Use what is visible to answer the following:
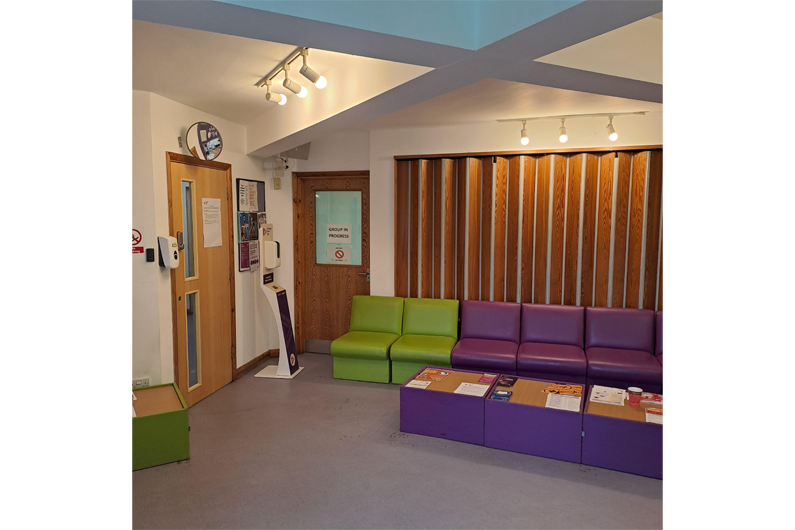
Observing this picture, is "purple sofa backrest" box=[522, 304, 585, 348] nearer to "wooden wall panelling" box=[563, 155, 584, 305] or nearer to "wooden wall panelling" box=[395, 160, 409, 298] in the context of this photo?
"wooden wall panelling" box=[563, 155, 584, 305]

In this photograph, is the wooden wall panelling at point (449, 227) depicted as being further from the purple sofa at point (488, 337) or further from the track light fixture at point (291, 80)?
the track light fixture at point (291, 80)

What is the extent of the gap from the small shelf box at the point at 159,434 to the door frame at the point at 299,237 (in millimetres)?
2496

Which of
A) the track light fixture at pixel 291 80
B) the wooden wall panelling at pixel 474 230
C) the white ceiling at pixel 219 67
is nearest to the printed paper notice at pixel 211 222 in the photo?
the white ceiling at pixel 219 67

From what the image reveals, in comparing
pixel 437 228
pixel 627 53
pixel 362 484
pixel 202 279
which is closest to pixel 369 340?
pixel 437 228

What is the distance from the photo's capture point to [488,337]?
4812 mm

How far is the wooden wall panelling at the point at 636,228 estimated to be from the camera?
181 inches

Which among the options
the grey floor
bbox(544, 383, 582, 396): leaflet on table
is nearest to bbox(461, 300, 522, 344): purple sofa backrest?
bbox(544, 383, 582, 396): leaflet on table

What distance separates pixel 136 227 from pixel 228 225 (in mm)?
1090

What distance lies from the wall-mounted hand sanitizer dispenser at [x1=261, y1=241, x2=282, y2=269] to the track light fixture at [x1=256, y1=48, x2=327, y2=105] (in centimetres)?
203

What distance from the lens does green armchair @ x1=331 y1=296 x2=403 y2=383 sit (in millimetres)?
4742

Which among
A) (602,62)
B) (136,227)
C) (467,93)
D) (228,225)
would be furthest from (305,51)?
(228,225)

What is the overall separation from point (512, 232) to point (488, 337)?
1098 mm
